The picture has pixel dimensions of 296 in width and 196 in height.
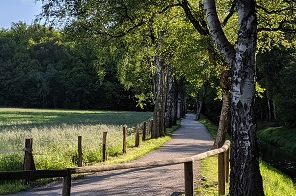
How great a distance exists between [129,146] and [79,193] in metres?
10.2

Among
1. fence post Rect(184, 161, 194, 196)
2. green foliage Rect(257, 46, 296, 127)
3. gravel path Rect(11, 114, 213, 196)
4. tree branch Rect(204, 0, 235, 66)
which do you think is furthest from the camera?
green foliage Rect(257, 46, 296, 127)

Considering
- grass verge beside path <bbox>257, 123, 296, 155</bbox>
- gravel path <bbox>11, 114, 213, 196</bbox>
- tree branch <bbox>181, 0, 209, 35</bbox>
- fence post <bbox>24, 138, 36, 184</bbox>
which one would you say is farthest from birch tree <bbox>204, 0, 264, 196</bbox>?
grass verge beside path <bbox>257, 123, 296, 155</bbox>

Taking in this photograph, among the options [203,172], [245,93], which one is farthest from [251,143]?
[203,172]

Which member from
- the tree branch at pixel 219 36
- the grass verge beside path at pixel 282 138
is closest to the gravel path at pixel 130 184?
the tree branch at pixel 219 36

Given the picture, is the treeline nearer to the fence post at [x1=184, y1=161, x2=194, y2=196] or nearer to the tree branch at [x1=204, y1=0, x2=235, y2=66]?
the tree branch at [x1=204, y1=0, x2=235, y2=66]

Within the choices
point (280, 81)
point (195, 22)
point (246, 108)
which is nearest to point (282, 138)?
point (280, 81)

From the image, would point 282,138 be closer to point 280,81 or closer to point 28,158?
point 280,81

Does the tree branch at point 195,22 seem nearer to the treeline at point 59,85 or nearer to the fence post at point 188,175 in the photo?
the fence post at point 188,175

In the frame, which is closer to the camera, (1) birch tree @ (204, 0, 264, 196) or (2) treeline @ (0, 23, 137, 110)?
(1) birch tree @ (204, 0, 264, 196)

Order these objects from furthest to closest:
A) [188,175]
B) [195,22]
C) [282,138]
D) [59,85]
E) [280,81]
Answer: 1. [59,85]
2. [280,81]
3. [282,138]
4. [195,22]
5. [188,175]

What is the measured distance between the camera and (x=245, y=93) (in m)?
7.43

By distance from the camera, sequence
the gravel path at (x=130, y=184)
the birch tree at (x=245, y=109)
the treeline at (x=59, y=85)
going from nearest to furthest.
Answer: the birch tree at (x=245, y=109)
the gravel path at (x=130, y=184)
the treeline at (x=59, y=85)

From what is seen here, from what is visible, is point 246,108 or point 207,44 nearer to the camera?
point 246,108

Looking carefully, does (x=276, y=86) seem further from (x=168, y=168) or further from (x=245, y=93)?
(x=245, y=93)
